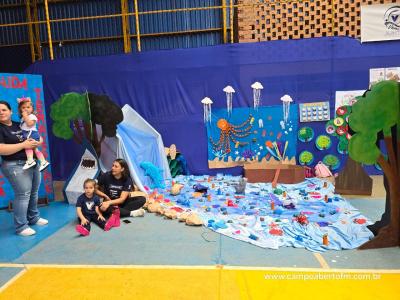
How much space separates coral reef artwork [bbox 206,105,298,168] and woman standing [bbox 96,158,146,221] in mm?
2680

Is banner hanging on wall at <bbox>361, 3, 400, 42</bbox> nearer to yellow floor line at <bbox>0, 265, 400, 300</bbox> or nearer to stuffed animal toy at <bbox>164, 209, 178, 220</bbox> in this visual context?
stuffed animal toy at <bbox>164, 209, 178, 220</bbox>

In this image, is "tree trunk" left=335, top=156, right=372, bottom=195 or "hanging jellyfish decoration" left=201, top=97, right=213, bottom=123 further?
"hanging jellyfish decoration" left=201, top=97, right=213, bottom=123

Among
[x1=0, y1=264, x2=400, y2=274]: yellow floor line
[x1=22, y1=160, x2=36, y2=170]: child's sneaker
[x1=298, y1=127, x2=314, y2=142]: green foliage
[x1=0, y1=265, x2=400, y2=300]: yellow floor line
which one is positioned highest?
[x1=22, y1=160, x2=36, y2=170]: child's sneaker

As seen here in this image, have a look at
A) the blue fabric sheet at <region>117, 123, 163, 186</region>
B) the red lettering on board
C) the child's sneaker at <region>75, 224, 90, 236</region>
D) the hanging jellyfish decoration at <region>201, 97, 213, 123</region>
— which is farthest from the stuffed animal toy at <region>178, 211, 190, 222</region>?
the red lettering on board

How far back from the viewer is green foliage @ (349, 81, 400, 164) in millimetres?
3133

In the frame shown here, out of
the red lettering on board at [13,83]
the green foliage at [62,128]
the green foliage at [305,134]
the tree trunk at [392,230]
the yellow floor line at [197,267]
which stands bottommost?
the yellow floor line at [197,267]

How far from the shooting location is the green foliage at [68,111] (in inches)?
210

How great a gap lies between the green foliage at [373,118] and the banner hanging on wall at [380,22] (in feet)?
12.2

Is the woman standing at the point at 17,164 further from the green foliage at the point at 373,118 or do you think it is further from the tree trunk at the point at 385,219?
the tree trunk at the point at 385,219

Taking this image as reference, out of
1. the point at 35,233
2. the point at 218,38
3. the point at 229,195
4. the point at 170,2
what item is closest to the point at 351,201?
the point at 229,195

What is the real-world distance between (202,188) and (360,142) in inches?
110

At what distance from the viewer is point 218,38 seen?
9.49 metres

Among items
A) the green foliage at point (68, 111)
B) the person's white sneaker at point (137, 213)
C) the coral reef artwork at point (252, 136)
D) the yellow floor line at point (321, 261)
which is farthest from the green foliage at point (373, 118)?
the green foliage at point (68, 111)

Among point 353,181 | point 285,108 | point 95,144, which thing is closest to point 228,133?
point 285,108
